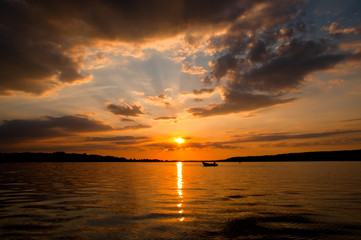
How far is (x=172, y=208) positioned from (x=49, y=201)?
11.8 m

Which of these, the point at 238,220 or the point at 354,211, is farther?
the point at 354,211

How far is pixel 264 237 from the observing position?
1151 cm

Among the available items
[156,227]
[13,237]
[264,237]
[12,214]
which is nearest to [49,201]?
[12,214]

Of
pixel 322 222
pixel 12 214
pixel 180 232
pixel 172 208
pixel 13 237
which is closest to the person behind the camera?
pixel 13 237

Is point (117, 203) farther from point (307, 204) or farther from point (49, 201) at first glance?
point (307, 204)

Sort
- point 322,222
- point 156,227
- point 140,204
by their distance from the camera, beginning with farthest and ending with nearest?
1. point 140,204
2. point 322,222
3. point 156,227

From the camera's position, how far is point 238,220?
14.8 meters

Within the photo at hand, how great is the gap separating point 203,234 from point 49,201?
53.7ft

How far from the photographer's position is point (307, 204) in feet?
66.3

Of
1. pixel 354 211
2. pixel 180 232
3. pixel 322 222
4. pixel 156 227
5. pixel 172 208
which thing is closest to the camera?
pixel 180 232

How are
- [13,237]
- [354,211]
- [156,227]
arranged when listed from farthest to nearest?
[354,211] < [156,227] < [13,237]

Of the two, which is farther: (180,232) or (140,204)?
(140,204)

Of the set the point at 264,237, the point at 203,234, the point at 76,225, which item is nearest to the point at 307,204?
the point at 264,237

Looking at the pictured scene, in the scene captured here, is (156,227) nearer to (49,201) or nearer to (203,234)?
(203,234)
